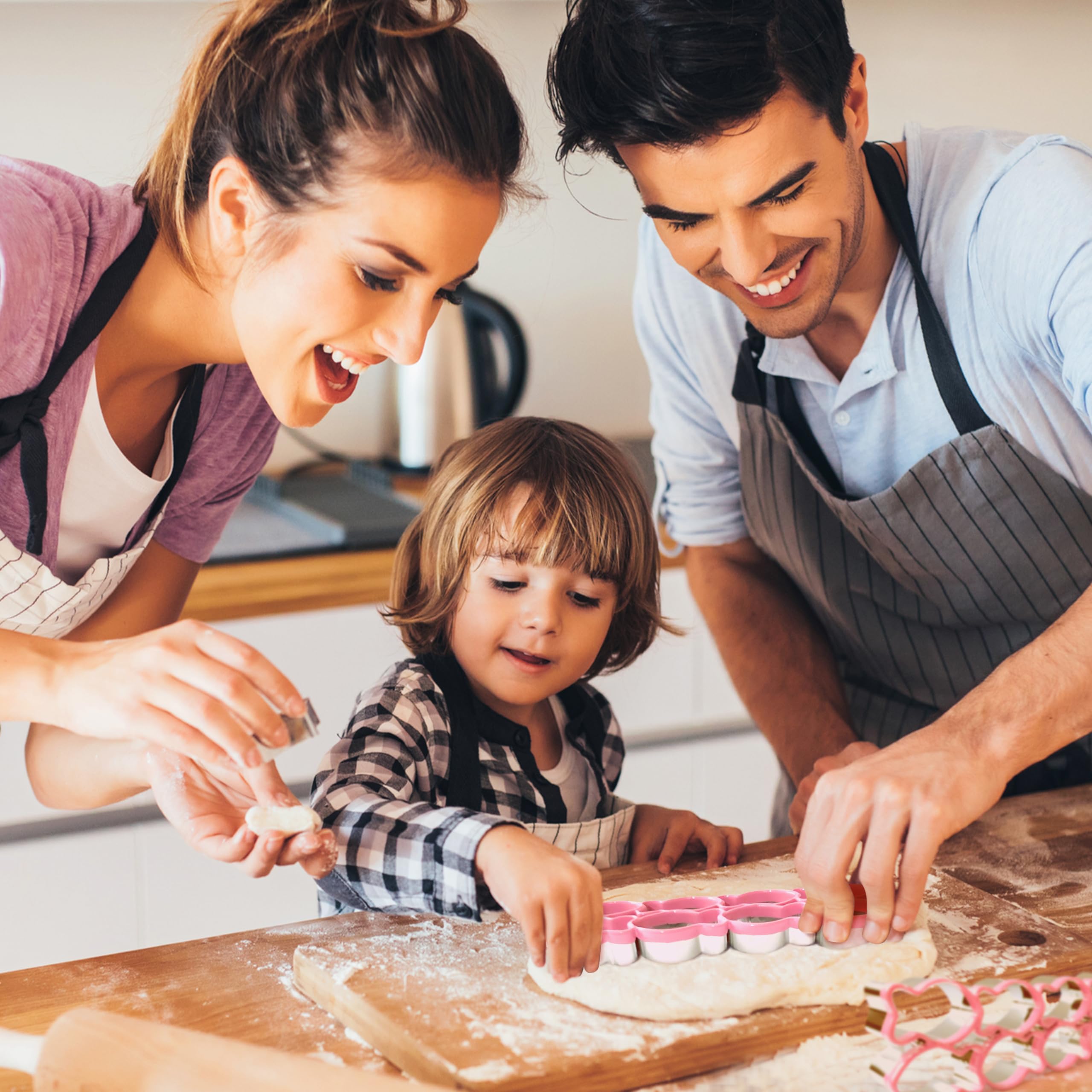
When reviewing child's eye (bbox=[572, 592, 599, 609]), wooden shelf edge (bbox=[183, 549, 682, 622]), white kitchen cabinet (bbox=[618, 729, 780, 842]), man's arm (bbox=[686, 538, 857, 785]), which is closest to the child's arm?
child's eye (bbox=[572, 592, 599, 609])

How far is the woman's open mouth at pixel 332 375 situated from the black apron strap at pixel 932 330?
21.2 inches

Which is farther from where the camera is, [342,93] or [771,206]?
[771,206]

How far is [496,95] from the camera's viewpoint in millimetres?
980

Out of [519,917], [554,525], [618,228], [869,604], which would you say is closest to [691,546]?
[869,604]

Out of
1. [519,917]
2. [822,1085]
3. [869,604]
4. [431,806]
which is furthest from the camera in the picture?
[869,604]

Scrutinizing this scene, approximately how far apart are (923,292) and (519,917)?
2.31ft

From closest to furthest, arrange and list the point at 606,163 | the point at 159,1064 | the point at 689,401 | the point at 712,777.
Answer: the point at 159,1064
the point at 689,401
the point at 712,777
the point at 606,163

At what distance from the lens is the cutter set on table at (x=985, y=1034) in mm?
711

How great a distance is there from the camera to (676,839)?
1.11m

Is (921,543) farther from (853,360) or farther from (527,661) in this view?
(527,661)

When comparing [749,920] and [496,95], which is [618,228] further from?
[749,920]

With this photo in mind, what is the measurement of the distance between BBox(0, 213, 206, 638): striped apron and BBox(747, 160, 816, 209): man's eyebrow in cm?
51

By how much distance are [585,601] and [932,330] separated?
0.41 m

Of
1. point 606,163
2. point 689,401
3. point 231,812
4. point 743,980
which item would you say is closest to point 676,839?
point 743,980
